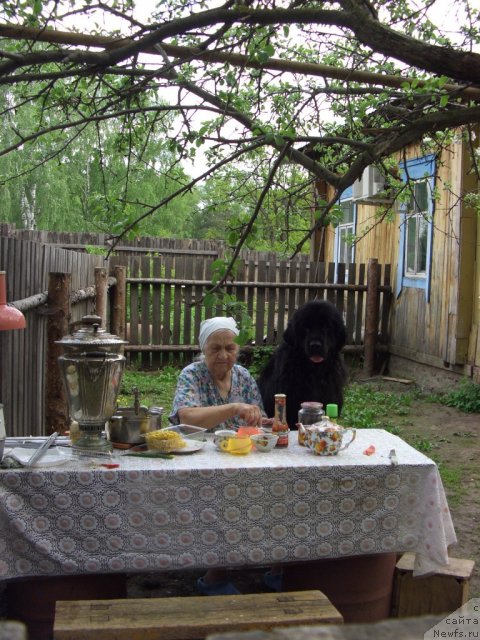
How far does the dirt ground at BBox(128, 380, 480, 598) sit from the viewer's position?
4.04 meters

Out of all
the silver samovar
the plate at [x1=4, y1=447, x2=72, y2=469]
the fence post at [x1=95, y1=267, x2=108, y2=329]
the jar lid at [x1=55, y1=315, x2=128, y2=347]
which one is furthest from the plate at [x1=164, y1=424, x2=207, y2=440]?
the fence post at [x1=95, y1=267, x2=108, y2=329]

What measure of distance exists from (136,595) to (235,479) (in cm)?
128

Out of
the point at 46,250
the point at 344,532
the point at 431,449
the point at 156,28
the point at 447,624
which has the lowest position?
the point at 431,449

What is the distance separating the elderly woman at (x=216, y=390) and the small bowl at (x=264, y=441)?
0.31m

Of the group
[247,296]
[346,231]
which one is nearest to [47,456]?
[247,296]

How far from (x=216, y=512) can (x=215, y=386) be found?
1.15 metres

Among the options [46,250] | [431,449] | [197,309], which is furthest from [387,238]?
[46,250]

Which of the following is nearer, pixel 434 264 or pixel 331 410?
pixel 331 410

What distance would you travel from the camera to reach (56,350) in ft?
16.4

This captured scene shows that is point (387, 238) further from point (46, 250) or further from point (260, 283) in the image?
point (46, 250)

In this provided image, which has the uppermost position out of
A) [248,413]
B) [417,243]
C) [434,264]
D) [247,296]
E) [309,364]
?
[417,243]

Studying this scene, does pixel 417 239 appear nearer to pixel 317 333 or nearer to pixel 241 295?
pixel 241 295

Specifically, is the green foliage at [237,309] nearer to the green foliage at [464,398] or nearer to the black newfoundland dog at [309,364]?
the black newfoundland dog at [309,364]

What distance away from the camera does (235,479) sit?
3.13 m
